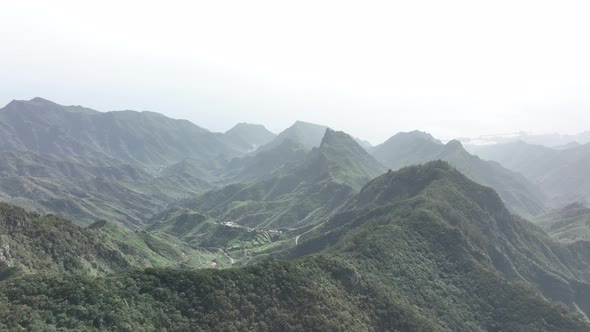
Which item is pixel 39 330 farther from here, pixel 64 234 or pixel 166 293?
pixel 64 234

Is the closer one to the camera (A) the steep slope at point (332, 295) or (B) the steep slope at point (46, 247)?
(A) the steep slope at point (332, 295)

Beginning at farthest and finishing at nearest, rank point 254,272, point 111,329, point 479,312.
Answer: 1. point 479,312
2. point 254,272
3. point 111,329

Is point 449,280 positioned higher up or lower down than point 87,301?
lower down

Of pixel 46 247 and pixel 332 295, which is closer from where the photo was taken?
pixel 332 295

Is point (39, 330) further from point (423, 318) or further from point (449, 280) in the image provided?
point (449, 280)

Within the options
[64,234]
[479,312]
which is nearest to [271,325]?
[479,312]

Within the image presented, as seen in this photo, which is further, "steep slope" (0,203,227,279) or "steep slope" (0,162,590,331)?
"steep slope" (0,203,227,279)

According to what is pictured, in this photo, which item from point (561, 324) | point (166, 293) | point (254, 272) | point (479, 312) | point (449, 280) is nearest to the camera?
point (166, 293)

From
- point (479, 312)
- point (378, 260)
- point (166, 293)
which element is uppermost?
point (166, 293)

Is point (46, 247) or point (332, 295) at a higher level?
point (46, 247)

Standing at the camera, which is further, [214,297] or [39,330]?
[214,297]
